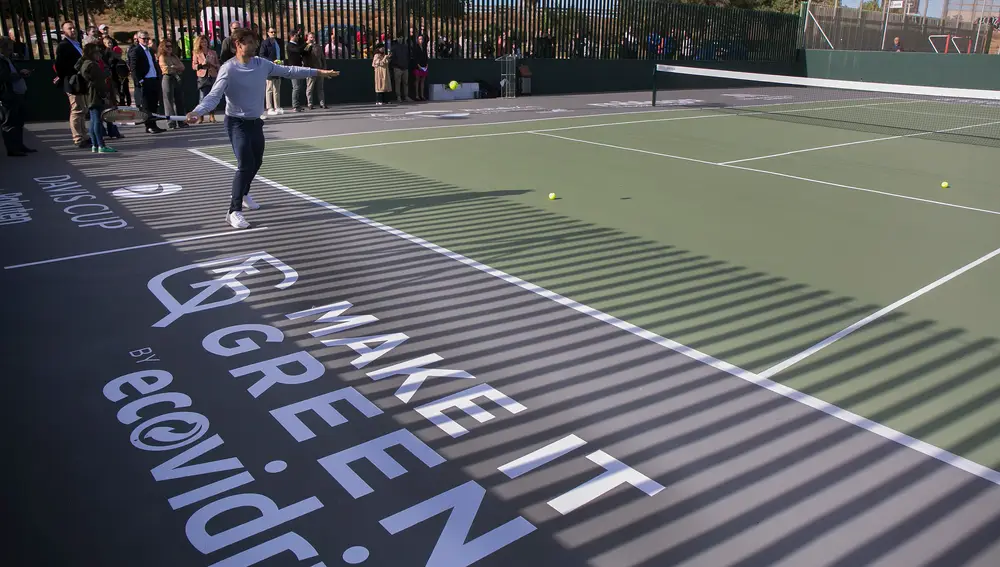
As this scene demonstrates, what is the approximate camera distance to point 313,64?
20.5 m

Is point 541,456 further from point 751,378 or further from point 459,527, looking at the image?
point 751,378

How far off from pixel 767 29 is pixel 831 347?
1436 inches

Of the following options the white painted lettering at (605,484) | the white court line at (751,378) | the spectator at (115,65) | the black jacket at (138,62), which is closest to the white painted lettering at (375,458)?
the white painted lettering at (605,484)

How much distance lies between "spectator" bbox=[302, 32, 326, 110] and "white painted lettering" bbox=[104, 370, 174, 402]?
16.7 meters

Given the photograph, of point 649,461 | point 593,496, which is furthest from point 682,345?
point 593,496

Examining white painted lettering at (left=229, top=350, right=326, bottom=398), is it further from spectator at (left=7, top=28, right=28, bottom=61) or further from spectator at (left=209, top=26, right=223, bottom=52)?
spectator at (left=209, top=26, right=223, bottom=52)

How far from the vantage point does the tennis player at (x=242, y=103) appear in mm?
7930

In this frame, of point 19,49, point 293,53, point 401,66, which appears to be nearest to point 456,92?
point 401,66

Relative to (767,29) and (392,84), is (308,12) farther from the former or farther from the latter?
(767,29)

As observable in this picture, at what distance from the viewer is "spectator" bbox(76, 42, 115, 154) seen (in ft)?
40.1

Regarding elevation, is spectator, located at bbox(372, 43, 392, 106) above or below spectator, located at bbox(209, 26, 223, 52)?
below

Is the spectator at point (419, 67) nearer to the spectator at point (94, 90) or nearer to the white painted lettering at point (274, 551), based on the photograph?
the spectator at point (94, 90)

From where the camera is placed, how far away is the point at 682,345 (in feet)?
18.4

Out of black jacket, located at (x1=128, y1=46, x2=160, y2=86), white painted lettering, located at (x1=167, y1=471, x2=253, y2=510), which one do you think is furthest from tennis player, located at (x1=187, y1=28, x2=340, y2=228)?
black jacket, located at (x1=128, y1=46, x2=160, y2=86)
